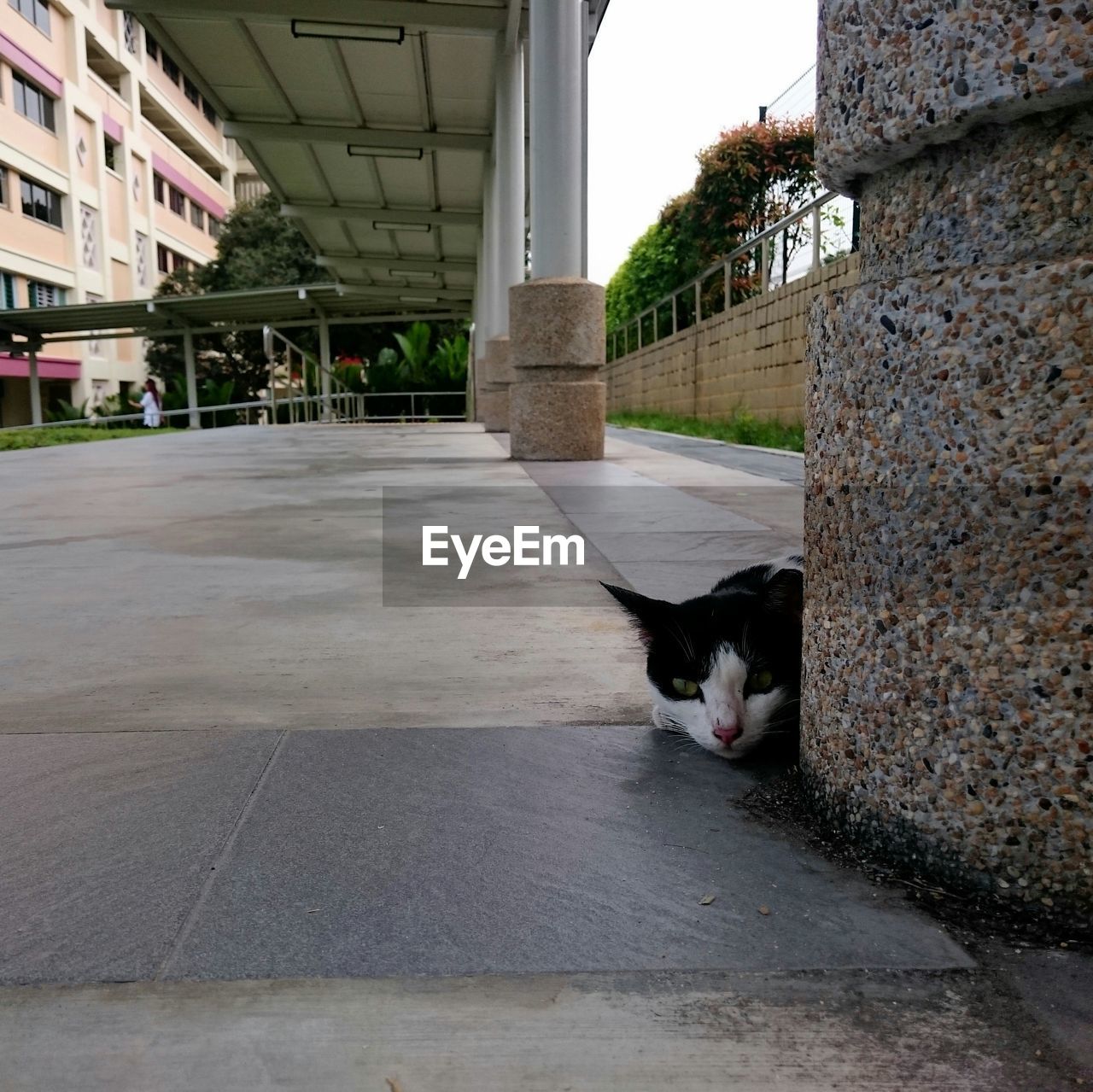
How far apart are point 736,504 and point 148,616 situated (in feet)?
11.0

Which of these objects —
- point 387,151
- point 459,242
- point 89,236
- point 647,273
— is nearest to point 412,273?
point 459,242

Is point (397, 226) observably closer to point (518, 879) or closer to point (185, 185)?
point (518, 879)

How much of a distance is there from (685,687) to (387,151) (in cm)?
1565

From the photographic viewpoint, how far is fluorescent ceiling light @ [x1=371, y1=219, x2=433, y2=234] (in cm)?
2077

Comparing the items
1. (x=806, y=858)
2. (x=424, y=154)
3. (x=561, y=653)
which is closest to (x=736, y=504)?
(x=561, y=653)

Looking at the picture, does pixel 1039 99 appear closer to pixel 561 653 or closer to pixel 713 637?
pixel 713 637

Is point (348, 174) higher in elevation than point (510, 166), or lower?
higher

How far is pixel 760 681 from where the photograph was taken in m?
2.01

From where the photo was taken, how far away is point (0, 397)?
98.3 feet

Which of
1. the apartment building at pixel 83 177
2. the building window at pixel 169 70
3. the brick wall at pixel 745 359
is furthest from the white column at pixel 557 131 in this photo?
the building window at pixel 169 70

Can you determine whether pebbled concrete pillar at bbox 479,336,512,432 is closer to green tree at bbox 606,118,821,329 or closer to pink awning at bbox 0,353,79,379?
green tree at bbox 606,118,821,329

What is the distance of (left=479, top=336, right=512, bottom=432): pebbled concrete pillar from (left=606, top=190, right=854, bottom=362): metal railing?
3.30 m

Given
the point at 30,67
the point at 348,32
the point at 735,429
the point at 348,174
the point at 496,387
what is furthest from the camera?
the point at 30,67

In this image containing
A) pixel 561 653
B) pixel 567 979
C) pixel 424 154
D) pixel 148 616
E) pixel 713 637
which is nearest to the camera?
pixel 567 979
